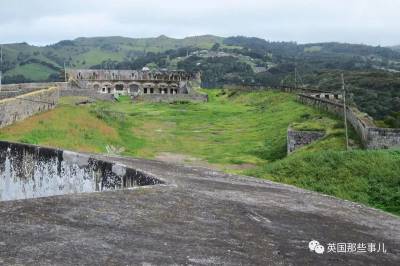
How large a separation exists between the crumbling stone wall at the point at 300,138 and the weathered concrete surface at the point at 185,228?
64.6ft

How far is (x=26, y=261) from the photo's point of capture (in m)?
6.05

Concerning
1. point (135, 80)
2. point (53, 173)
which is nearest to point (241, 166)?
point (53, 173)

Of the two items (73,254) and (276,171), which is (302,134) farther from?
(73,254)

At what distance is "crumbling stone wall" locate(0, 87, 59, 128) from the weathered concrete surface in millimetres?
19893

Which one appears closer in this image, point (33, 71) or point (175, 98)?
point (175, 98)

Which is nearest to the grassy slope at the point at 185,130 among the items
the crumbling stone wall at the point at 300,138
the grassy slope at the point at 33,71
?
the crumbling stone wall at the point at 300,138

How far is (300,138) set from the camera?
30469 millimetres

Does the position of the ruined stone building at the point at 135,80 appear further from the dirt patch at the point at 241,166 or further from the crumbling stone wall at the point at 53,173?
the crumbling stone wall at the point at 53,173

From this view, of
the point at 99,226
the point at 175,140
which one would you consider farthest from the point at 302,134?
the point at 99,226

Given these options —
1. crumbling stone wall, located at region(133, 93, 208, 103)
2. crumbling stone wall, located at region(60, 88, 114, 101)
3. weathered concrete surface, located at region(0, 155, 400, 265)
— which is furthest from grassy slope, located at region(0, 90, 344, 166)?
weathered concrete surface, located at region(0, 155, 400, 265)

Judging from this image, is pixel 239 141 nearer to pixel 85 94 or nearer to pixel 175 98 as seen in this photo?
pixel 175 98

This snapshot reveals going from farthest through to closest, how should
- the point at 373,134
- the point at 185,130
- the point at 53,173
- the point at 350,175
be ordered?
the point at 185,130, the point at 373,134, the point at 350,175, the point at 53,173

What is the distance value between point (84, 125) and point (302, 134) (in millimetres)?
12557

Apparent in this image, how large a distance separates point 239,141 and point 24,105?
13.7 m
